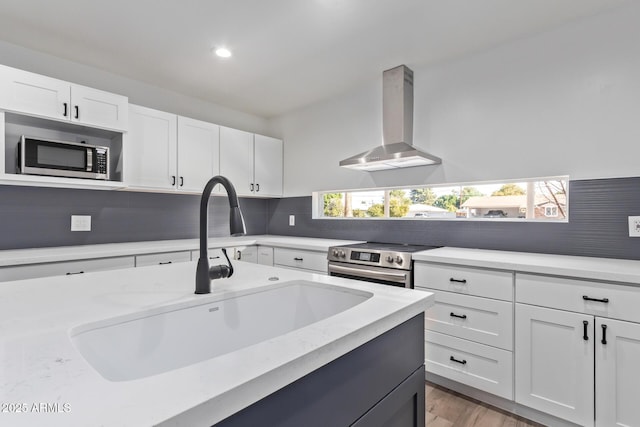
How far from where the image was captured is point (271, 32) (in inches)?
90.9

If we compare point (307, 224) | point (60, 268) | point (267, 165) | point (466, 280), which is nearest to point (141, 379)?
point (466, 280)

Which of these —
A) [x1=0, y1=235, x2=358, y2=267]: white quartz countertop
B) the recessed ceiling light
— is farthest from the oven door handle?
the recessed ceiling light

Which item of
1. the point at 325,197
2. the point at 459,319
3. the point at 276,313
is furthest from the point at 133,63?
the point at 459,319

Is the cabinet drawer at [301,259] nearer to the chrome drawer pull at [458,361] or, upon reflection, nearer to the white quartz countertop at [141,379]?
the chrome drawer pull at [458,361]

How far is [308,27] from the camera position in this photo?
2246 mm

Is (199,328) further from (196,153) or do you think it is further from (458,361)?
(196,153)

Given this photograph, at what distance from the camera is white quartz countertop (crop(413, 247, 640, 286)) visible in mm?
1664

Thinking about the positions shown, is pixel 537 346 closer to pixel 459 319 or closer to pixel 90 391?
pixel 459 319

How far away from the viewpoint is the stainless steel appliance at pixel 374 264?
239 cm

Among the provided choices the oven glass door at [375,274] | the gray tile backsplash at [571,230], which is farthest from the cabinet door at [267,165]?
the oven glass door at [375,274]

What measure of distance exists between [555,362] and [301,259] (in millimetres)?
2000

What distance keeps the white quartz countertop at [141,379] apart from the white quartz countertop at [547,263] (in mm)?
1189

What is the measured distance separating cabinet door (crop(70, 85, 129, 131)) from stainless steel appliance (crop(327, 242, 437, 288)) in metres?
2.02

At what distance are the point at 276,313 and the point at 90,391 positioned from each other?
76 cm
